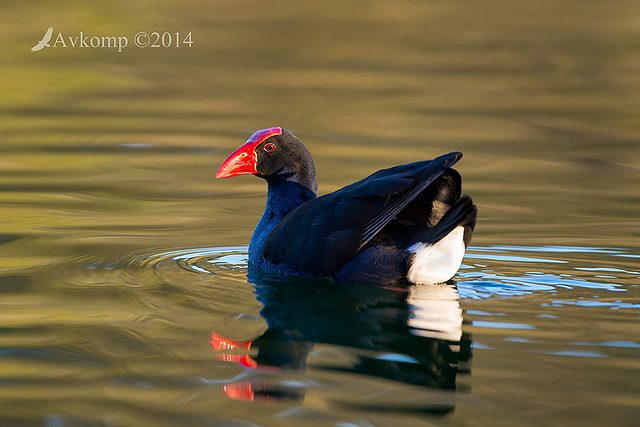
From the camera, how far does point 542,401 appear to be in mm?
4188

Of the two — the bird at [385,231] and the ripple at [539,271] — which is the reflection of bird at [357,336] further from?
the ripple at [539,271]

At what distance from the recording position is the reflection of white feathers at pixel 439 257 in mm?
6008

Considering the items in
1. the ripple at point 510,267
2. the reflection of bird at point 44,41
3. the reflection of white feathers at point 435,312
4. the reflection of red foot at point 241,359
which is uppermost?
the reflection of bird at point 44,41

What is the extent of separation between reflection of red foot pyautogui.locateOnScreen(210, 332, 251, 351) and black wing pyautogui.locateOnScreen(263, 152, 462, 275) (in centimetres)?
123

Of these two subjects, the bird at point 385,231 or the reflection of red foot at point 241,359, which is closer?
the reflection of red foot at point 241,359

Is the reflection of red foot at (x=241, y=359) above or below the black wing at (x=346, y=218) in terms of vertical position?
below

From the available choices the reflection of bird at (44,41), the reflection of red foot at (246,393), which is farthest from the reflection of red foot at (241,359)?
the reflection of bird at (44,41)

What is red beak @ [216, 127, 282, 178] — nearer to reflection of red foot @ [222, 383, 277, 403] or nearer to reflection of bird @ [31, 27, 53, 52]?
reflection of red foot @ [222, 383, 277, 403]

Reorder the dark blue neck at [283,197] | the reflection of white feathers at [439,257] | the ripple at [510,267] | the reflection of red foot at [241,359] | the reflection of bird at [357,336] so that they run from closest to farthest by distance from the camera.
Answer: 1. the reflection of bird at [357,336]
2. the reflection of red foot at [241,359]
3. the reflection of white feathers at [439,257]
4. the ripple at [510,267]
5. the dark blue neck at [283,197]

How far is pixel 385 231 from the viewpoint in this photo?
6.21 metres

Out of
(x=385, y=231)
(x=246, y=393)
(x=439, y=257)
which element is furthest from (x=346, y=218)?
(x=246, y=393)

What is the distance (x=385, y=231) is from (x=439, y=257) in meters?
0.42

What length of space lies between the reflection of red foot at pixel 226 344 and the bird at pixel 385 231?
1.24m

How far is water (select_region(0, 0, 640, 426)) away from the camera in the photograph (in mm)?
4359
